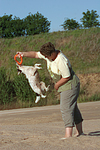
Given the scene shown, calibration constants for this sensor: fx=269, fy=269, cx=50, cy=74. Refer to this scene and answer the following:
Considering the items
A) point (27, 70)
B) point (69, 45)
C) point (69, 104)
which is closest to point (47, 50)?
point (69, 104)

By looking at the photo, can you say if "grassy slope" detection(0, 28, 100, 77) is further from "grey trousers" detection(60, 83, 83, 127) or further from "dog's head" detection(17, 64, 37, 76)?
"grey trousers" detection(60, 83, 83, 127)

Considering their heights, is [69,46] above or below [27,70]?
above

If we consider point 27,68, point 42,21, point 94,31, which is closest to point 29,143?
point 27,68

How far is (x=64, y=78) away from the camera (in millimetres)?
3801

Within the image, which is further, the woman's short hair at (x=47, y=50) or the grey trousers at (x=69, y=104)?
the grey trousers at (x=69, y=104)

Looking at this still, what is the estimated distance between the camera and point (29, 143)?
3.66m

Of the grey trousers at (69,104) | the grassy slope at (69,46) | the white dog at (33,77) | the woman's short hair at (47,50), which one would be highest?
the grassy slope at (69,46)

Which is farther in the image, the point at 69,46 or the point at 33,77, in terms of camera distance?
the point at 69,46

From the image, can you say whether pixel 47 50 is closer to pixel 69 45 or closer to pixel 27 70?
pixel 27 70

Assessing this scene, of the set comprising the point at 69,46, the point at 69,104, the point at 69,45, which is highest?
the point at 69,45

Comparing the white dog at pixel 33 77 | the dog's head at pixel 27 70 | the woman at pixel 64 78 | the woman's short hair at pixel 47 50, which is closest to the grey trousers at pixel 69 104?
the woman at pixel 64 78

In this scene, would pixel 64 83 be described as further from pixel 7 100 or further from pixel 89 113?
Result: pixel 7 100

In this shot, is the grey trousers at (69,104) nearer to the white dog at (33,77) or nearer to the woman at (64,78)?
the woman at (64,78)

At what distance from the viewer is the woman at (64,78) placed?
12.3ft
